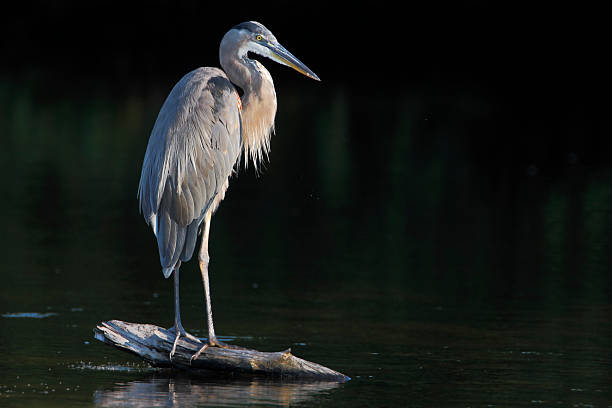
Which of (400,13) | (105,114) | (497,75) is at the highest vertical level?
(400,13)

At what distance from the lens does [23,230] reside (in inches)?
525

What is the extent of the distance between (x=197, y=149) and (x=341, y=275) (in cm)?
364

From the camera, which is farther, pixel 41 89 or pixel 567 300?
pixel 41 89

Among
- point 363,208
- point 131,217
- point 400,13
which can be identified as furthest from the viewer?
point 400,13

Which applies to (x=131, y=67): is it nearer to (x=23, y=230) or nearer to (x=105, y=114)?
(x=105, y=114)

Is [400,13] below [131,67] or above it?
above

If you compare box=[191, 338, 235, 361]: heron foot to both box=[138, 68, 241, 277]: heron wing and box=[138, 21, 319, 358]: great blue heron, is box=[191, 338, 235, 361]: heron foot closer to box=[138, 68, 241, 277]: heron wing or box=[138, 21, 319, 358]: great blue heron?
box=[138, 21, 319, 358]: great blue heron

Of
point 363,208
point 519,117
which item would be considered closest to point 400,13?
point 519,117

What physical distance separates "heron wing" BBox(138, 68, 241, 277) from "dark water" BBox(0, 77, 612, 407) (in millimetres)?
929

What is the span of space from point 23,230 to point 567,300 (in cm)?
592

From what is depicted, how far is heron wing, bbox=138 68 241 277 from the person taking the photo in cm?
806

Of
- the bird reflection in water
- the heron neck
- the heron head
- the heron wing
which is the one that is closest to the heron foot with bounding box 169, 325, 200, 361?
the bird reflection in water

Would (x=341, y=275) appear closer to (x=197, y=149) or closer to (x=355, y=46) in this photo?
(x=197, y=149)

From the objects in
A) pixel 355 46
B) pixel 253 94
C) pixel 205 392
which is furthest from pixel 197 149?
pixel 355 46
